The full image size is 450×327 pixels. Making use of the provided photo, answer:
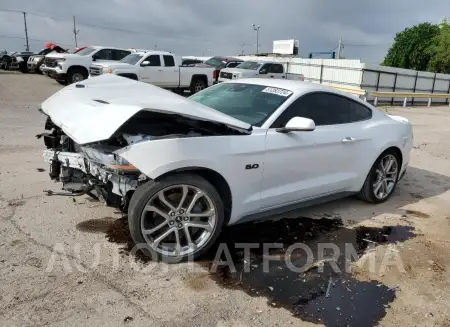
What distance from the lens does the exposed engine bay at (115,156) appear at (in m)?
3.48

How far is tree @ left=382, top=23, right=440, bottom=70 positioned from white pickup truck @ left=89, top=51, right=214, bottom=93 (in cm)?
4434

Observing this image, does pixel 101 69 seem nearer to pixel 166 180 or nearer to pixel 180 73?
pixel 180 73

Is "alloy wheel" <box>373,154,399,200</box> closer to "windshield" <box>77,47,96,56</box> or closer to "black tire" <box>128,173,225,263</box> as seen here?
"black tire" <box>128,173,225,263</box>

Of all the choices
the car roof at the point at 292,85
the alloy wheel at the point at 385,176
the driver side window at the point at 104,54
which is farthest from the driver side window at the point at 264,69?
the car roof at the point at 292,85

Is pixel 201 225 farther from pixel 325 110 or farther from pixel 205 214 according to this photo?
pixel 325 110

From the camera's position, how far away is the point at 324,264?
12.4 feet

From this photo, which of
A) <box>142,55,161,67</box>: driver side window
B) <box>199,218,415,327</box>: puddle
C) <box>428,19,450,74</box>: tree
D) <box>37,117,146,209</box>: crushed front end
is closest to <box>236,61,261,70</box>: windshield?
<box>142,55,161,67</box>: driver side window

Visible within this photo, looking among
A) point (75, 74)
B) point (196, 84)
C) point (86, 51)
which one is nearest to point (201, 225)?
point (196, 84)

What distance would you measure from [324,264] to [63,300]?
2.23 metres

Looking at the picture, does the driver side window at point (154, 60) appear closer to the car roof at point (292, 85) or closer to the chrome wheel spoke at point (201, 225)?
the car roof at point (292, 85)

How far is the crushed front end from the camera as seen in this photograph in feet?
11.4

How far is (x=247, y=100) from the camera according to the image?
4488 mm

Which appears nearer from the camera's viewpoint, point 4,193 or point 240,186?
point 240,186

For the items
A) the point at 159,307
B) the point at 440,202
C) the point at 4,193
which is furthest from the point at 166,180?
the point at 440,202
